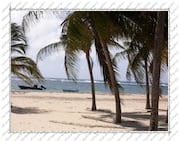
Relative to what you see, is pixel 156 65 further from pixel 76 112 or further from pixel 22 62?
pixel 76 112

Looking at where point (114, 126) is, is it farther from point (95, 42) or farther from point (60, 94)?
point (60, 94)

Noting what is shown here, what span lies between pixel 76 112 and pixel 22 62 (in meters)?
1.72

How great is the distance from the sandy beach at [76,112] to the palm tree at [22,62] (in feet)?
1.33

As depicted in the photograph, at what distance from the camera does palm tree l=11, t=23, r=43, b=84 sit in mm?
4289

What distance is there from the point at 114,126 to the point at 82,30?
56.7 inches

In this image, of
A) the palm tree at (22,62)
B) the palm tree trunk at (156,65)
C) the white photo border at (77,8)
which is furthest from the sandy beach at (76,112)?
the white photo border at (77,8)

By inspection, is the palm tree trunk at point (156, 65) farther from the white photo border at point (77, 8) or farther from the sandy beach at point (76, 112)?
the sandy beach at point (76, 112)

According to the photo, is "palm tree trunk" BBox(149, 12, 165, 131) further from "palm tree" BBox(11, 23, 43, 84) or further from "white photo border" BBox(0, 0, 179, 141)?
"palm tree" BBox(11, 23, 43, 84)

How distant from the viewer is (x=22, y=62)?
4941mm

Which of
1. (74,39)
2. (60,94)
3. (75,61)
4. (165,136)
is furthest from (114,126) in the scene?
(60,94)

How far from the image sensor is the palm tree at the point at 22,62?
4.29 m

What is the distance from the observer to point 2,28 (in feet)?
6.78

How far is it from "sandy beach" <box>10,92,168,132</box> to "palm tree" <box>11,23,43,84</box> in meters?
0.40

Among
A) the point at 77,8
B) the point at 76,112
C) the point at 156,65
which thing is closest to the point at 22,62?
the point at 76,112
